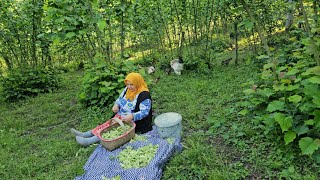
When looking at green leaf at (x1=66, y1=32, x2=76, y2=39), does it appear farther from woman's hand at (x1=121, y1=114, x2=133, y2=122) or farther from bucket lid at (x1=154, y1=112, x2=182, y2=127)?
bucket lid at (x1=154, y1=112, x2=182, y2=127)

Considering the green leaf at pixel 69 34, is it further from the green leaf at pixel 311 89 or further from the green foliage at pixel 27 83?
the green foliage at pixel 27 83

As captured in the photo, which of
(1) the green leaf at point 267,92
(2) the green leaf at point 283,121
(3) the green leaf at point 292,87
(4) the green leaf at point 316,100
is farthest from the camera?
(1) the green leaf at point 267,92

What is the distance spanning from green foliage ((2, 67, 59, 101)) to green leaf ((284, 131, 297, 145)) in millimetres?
6091

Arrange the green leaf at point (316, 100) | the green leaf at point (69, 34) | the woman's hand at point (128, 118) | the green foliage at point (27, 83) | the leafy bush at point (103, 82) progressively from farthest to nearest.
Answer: the green foliage at point (27, 83) < the leafy bush at point (103, 82) < the green leaf at point (69, 34) < the woman's hand at point (128, 118) < the green leaf at point (316, 100)

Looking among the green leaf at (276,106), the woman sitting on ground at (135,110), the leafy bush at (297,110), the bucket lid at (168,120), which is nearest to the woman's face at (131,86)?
the woman sitting on ground at (135,110)

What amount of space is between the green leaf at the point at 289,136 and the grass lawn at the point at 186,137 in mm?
182

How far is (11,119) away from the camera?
18.9 feet

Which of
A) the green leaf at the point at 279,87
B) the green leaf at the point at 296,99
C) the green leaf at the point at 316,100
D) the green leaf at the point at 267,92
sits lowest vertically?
the green leaf at the point at 267,92

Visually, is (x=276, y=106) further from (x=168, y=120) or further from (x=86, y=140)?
(x=86, y=140)

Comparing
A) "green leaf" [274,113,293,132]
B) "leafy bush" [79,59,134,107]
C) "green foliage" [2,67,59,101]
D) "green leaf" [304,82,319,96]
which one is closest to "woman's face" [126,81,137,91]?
"leafy bush" [79,59,134,107]

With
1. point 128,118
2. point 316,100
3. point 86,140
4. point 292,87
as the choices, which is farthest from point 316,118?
point 86,140

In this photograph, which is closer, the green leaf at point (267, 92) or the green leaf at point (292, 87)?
the green leaf at point (292, 87)

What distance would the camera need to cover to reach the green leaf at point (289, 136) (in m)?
3.09

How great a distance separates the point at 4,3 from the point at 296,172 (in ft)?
21.4
